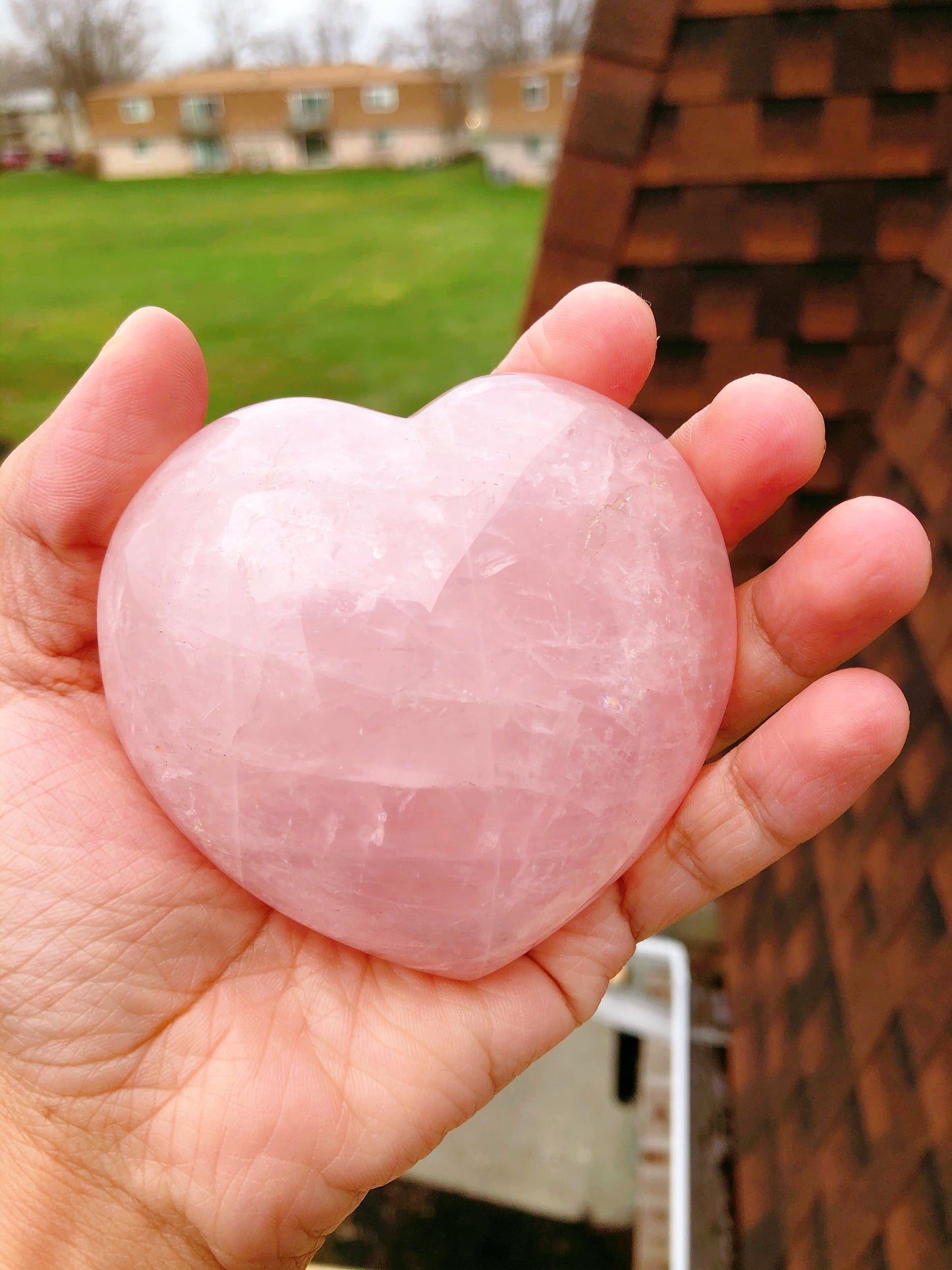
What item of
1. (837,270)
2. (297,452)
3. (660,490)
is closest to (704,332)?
(837,270)

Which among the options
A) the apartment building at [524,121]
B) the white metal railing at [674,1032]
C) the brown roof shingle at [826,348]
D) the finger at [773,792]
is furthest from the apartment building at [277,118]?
the finger at [773,792]

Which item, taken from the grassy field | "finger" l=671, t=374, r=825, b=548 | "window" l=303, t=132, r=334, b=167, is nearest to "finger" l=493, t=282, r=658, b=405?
"finger" l=671, t=374, r=825, b=548

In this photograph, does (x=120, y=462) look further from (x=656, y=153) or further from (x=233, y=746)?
(x=656, y=153)

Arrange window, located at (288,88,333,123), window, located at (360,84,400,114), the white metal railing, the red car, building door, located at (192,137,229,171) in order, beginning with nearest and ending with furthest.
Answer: the white metal railing → the red car → window, located at (360,84,400,114) → window, located at (288,88,333,123) → building door, located at (192,137,229,171)

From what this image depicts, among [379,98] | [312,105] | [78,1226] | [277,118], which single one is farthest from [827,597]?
[312,105]

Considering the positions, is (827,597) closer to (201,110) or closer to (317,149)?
(201,110)

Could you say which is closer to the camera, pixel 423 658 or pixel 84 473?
pixel 423 658

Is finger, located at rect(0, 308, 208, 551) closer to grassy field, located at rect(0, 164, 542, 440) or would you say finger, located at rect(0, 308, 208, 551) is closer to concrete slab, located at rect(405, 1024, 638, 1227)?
concrete slab, located at rect(405, 1024, 638, 1227)
